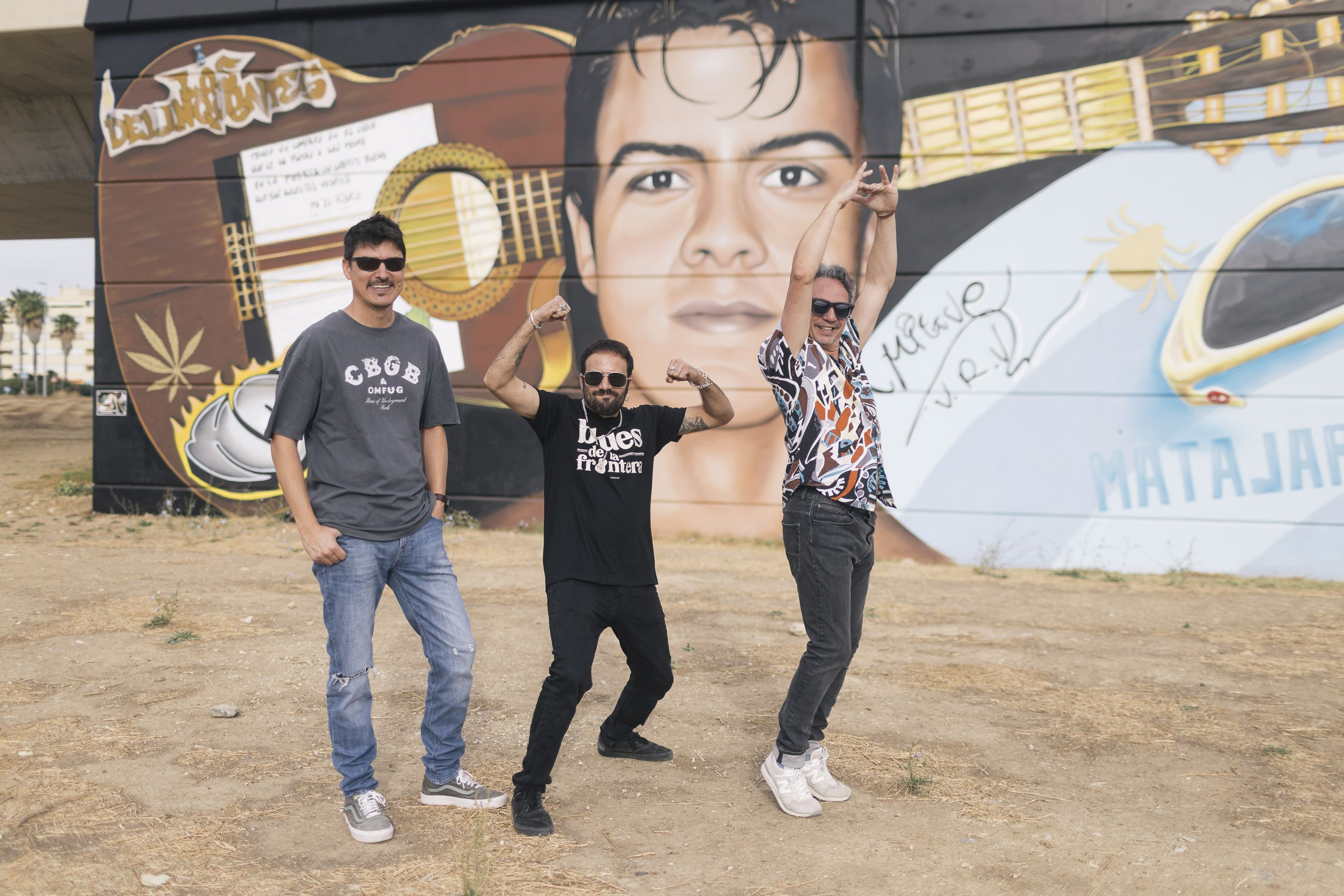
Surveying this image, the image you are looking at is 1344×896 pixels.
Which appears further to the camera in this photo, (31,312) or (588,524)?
(31,312)

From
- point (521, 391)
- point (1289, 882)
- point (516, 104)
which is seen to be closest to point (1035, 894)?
point (1289, 882)

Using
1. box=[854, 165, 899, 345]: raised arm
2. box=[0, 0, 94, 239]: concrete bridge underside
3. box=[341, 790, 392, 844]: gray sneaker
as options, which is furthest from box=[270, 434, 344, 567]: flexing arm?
box=[0, 0, 94, 239]: concrete bridge underside

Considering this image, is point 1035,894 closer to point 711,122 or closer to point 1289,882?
point 1289,882

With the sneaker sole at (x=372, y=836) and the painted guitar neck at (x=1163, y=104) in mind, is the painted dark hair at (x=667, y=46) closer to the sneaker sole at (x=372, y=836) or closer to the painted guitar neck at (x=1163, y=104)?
the painted guitar neck at (x=1163, y=104)

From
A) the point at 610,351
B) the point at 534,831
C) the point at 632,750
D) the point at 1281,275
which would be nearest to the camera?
the point at 534,831

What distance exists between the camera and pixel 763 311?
32.9ft

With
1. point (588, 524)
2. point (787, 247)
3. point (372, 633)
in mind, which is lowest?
point (372, 633)

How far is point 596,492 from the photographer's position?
3.65m

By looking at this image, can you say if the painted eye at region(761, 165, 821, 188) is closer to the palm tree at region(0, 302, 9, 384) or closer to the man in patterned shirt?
the man in patterned shirt

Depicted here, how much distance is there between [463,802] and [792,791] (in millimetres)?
1244

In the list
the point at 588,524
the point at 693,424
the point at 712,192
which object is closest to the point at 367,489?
the point at 588,524

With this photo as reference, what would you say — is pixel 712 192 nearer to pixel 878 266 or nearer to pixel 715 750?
pixel 878 266

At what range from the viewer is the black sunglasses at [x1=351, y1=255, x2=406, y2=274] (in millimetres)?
3414

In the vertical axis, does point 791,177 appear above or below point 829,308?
above
